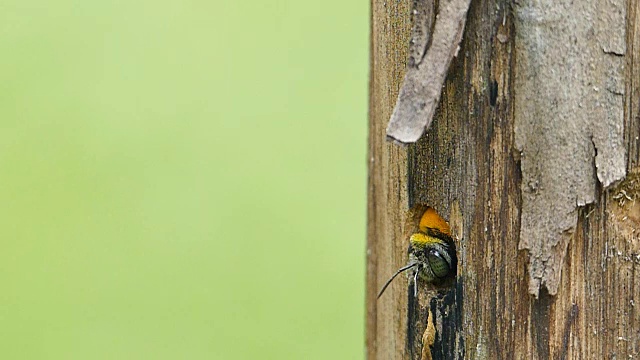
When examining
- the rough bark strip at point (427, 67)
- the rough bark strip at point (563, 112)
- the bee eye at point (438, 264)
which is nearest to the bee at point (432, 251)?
the bee eye at point (438, 264)

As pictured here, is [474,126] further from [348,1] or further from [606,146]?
[348,1]

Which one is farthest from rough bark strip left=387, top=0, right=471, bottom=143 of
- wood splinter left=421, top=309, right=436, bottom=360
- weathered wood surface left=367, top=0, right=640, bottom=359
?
wood splinter left=421, top=309, right=436, bottom=360

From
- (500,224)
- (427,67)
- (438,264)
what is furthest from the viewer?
(438,264)

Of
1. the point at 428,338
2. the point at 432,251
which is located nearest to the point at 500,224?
the point at 432,251

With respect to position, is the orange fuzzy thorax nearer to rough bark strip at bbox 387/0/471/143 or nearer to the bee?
the bee

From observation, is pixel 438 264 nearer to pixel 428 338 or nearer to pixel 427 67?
pixel 428 338

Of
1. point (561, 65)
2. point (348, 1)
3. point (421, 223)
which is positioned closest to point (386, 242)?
point (421, 223)

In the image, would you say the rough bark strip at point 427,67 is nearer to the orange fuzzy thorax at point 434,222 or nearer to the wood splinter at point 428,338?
the orange fuzzy thorax at point 434,222
